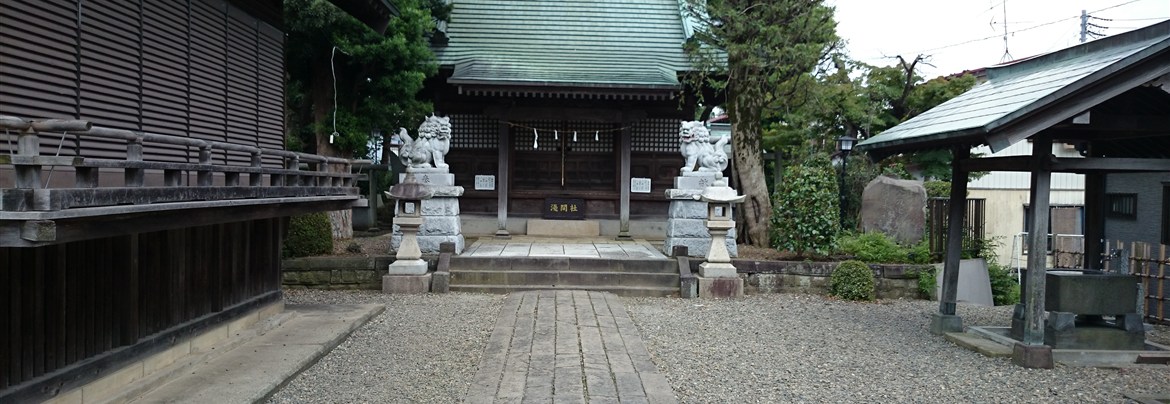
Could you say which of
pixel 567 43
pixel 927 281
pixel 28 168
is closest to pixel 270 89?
pixel 28 168

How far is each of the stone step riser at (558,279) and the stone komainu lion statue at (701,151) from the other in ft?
9.10

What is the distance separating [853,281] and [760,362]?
5420 mm

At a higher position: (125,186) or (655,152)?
(655,152)

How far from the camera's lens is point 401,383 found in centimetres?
712

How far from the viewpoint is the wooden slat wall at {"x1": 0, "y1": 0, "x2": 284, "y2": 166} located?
5.46 m

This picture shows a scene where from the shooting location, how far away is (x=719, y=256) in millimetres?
12914

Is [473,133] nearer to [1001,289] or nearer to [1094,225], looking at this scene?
[1001,289]

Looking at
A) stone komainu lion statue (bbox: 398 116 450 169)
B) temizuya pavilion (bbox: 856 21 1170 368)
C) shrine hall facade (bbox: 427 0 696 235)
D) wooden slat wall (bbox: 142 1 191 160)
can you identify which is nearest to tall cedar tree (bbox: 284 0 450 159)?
stone komainu lion statue (bbox: 398 116 450 169)

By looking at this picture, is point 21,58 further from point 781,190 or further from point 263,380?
point 781,190

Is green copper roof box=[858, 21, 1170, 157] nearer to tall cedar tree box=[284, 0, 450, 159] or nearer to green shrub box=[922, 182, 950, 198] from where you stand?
tall cedar tree box=[284, 0, 450, 159]

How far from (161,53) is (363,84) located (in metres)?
8.99

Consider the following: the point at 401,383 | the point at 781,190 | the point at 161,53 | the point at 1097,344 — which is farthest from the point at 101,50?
the point at 781,190

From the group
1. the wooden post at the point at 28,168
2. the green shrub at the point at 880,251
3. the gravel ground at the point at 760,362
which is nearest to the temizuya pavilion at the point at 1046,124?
the gravel ground at the point at 760,362

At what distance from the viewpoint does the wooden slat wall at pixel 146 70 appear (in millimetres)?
5461
